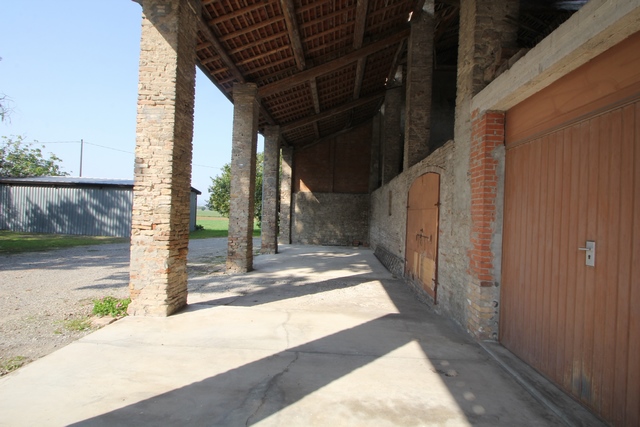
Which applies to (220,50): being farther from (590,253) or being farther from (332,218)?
(332,218)

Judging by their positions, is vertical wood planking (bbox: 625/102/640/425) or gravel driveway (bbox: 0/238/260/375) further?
gravel driveway (bbox: 0/238/260/375)

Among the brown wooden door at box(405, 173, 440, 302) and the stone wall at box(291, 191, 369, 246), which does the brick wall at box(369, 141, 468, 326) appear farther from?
the stone wall at box(291, 191, 369, 246)

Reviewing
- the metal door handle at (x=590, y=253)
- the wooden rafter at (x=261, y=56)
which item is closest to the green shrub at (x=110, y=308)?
the metal door handle at (x=590, y=253)

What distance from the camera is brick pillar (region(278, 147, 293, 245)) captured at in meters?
17.9

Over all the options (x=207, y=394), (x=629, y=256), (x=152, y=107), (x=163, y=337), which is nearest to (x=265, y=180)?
(x=152, y=107)

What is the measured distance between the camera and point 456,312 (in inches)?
189

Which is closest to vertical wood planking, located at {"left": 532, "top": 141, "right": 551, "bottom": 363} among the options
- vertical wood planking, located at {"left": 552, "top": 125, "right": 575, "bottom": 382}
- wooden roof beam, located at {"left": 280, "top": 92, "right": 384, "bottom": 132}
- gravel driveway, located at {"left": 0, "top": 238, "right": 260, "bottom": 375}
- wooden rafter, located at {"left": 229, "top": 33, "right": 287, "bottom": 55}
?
vertical wood planking, located at {"left": 552, "top": 125, "right": 575, "bottom": 382}

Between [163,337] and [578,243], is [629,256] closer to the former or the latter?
[578,243]

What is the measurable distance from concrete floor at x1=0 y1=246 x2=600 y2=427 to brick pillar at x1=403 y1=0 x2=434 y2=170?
16.2 ft

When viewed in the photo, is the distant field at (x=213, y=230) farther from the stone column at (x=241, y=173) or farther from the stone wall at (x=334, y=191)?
the stone column at (x=241, y=173)

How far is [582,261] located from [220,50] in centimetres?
725

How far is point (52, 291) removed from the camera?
21.1 feet

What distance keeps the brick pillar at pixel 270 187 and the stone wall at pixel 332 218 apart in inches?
209

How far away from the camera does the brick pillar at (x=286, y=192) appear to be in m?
17.9
